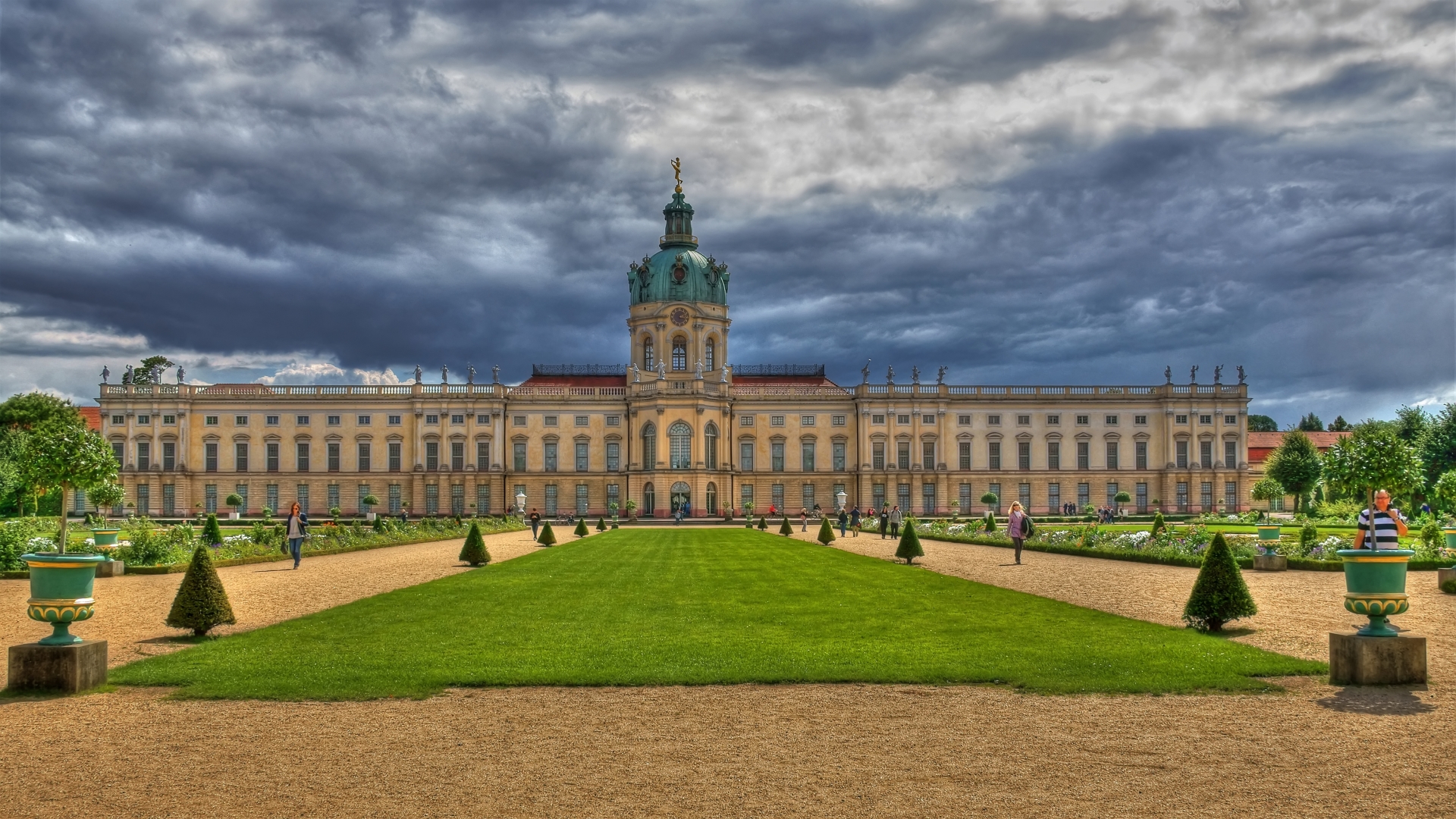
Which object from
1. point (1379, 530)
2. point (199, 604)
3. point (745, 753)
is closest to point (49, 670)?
point (199, 604)

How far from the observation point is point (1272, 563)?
2556cm

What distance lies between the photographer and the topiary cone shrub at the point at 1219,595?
1473 centimetres

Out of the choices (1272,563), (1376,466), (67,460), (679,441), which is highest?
(679,441)

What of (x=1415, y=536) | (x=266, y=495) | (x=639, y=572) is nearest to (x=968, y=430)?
(x=1415, y=536)

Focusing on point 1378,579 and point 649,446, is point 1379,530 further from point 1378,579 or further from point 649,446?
point 649,446

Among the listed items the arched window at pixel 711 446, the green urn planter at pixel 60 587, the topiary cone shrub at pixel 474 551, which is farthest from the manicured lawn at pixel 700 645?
the arched window at pixel 711 446

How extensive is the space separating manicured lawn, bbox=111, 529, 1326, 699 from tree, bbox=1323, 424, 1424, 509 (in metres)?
10.7

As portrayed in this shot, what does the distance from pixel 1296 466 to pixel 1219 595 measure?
59638mm

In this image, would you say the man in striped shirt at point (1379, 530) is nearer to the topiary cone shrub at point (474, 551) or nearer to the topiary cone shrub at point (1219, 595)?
the topiary cone shrub at point (1219, 595)

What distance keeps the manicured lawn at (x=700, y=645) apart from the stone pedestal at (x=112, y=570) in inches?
356

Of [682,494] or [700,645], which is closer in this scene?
[700,645]

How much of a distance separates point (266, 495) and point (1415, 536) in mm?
69501

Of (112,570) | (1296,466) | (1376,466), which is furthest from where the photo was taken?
(1296,466)

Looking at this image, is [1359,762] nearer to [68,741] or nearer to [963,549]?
[68,741]
